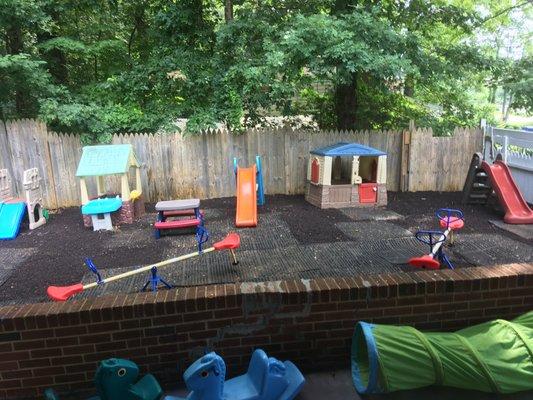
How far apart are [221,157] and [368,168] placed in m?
3.71

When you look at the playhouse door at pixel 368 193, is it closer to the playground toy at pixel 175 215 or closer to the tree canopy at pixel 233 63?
the tree canopy at pixel 233 63

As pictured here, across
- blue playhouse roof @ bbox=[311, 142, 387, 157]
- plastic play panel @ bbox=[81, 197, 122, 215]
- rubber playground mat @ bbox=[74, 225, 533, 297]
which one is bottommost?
rubber playground mat @ bbox=[74, 225, 533, 297]

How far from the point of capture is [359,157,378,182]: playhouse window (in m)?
9.40

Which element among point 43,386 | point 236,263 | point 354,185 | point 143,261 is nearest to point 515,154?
point 354,185

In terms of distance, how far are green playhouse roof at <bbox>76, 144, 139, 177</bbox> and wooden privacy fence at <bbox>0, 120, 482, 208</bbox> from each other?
1.28 meters

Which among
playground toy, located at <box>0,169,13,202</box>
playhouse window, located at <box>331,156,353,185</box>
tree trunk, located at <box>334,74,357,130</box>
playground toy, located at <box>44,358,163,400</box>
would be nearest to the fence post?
playhouse window, located at <box>331,156,353,185</box>

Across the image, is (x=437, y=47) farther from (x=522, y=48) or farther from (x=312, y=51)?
(x=522, y=48)

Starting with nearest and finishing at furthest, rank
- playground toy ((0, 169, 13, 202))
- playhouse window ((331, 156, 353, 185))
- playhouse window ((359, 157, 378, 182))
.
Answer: playground toy ((0, 169, 13, 202)), playhouse window ((359, 157, 378, 182)), playhouse window ((331, 156, 353, 185))

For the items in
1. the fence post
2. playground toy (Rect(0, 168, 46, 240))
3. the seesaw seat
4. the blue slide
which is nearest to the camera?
the seesaw seat

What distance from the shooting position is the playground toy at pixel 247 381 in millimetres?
2354

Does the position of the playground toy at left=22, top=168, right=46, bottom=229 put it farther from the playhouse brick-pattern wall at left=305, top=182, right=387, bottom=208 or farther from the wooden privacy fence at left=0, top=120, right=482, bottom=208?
the playhouse brick-pattern wall at left=305, top=182, right=387, bottom=208

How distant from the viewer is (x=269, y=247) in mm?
6285

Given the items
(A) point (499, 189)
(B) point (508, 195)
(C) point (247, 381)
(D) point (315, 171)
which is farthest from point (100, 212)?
(B) point (508, 195)

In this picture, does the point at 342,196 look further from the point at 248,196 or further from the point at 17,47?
the point at 17,47
